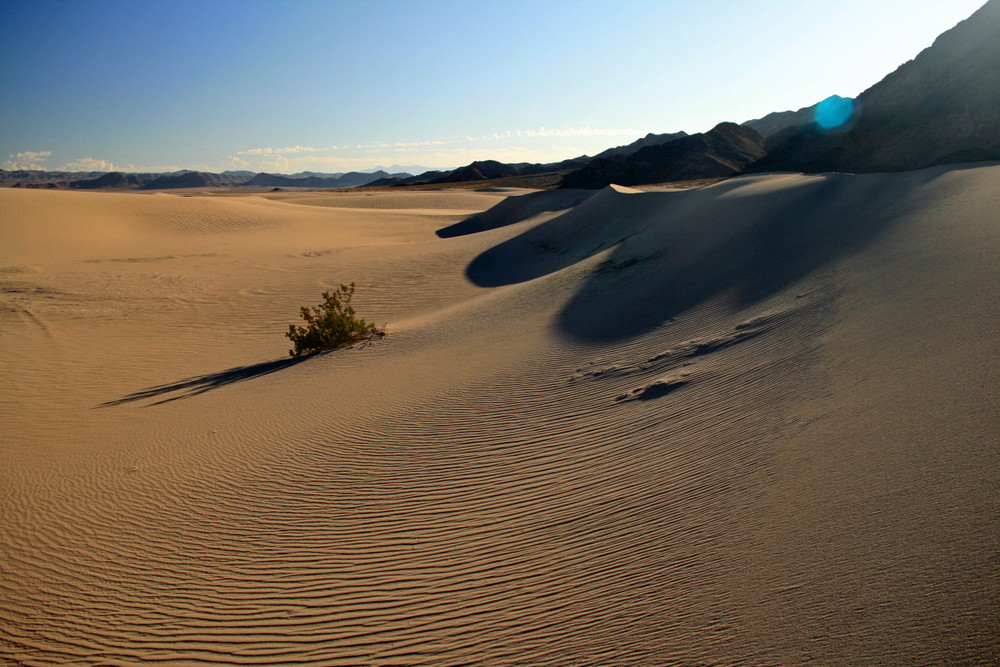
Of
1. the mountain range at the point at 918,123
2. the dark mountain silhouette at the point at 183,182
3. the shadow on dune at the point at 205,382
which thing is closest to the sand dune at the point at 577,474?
the shadow on dune at the point at 205,382

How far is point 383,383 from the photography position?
8492 millimetres

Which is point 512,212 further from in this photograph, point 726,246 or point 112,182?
point 112,182

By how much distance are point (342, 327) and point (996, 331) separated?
30.8ft

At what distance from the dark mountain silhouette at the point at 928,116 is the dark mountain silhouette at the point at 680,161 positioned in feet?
38.1

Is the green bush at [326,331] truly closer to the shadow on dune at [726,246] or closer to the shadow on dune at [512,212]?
the shadow on dune at [726,246]

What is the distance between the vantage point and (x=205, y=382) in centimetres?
952

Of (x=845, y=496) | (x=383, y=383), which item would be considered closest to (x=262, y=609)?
(x=845, y=496)

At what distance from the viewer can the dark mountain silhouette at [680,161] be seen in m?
54.3

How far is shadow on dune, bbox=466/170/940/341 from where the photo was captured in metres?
8.59

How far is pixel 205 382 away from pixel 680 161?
54.0 metres

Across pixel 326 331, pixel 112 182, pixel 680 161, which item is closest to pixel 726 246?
pixel 326 331

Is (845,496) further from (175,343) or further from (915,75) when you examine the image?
(915,75)

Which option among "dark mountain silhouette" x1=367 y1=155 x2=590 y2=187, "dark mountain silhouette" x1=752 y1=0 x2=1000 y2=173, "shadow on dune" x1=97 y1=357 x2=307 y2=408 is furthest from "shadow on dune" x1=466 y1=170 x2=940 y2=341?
"dark mountain silhouette" x1=367 y1=155 x2=590 y2=187

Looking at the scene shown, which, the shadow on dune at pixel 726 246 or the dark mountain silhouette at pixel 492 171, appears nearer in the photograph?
the shadow on dune at pixel 726 246
